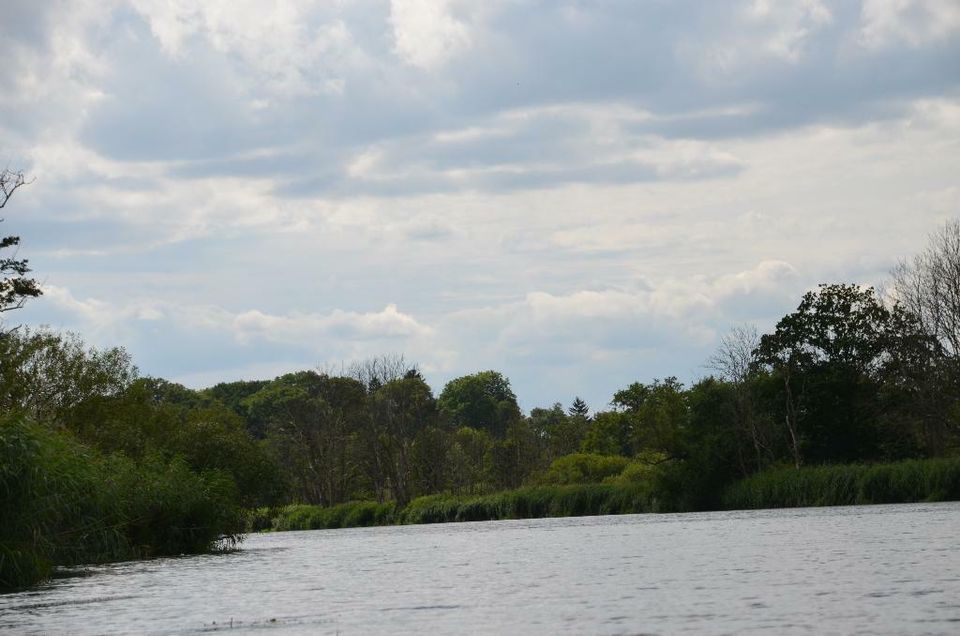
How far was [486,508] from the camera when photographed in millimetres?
86000

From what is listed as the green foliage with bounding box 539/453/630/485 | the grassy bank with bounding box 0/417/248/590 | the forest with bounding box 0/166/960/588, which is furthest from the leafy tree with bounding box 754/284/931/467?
the grassy bank with bounding box 0/417/248/590

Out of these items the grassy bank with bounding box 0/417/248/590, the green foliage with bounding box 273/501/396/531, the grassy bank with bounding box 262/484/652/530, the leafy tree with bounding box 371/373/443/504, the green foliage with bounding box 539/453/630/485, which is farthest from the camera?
the leafy tree with bounding box 371/373/443/504

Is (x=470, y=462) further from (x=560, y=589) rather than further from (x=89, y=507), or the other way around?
(x=560, y=589)

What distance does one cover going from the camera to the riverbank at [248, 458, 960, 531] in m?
63.8

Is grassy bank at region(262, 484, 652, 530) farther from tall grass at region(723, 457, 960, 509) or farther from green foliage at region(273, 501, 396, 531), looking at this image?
tall grass at region(723, 457, 960, 509)

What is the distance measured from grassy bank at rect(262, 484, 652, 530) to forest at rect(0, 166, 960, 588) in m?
0.14

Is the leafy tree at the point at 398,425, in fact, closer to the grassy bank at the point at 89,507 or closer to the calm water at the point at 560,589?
the grassy bank at the point at 89,507

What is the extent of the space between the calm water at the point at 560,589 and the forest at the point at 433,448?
2672 millimetres

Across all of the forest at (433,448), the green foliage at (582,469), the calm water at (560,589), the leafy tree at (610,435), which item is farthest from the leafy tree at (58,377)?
the leafy tree at (610,435)

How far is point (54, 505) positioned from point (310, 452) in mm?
85814

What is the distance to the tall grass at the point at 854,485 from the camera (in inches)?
2461

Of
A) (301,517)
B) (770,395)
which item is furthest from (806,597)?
(301,517)

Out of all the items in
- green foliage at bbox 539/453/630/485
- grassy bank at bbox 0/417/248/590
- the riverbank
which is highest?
green foliage at bbox 539/453/630/485

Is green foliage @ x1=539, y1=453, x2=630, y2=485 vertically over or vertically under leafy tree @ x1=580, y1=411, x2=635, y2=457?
under
